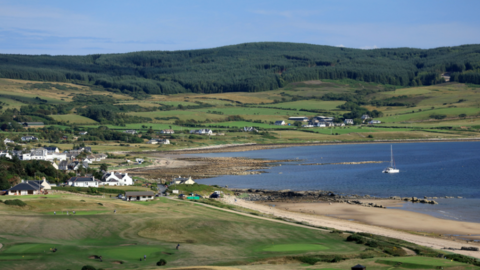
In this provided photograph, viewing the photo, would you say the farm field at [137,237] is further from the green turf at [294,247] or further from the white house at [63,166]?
the white house at [63,166]

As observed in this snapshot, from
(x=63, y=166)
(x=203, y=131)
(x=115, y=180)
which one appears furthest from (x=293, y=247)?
(x=203, y=131)

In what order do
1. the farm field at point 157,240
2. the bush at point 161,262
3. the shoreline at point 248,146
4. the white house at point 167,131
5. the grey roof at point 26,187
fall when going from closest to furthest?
the bush at point 161,262 < the farm field at point 157,240 < the grey roof at point 26,187 < the shoreline at point 248,146 < the white house at point 167,131

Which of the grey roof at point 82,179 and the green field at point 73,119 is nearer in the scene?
the grey roof at point 82,179

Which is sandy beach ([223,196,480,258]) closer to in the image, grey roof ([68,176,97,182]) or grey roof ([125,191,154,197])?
grey roof ([125,191,154,197])

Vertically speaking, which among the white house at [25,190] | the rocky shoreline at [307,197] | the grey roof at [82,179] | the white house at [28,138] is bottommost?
the rocky shoreline at [307,197]

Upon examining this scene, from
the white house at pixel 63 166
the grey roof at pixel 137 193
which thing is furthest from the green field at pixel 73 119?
the grey roof at pixel 137 193

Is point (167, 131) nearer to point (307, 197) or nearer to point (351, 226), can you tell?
point (307, 197)

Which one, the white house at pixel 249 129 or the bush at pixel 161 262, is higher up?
the white house at pixel 249 129

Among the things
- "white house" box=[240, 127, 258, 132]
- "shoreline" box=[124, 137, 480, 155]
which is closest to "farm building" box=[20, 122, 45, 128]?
"shoreline" box=[124, 137, 480, 155]
